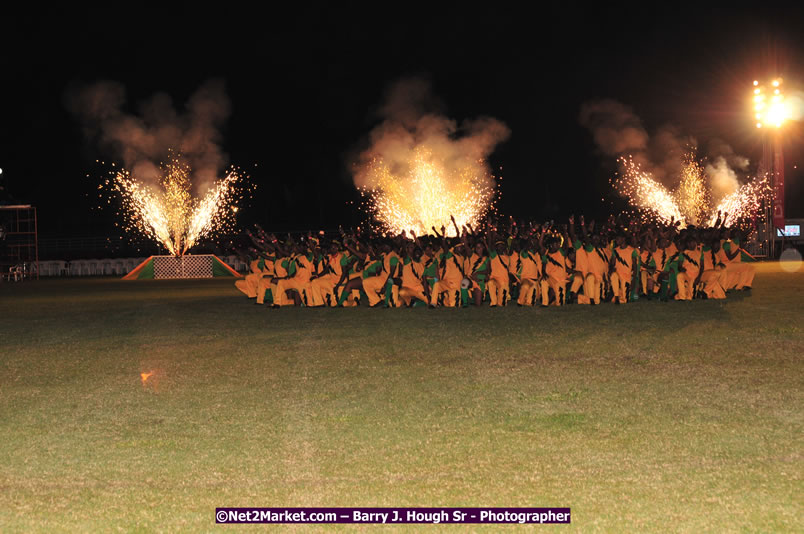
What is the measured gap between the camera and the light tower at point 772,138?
34469mm

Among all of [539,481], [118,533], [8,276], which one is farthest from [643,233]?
[8,276]

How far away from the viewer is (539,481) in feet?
15.1

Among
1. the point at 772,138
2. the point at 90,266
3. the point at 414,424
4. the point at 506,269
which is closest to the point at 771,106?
the point at 772,138

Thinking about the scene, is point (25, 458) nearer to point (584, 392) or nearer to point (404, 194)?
point (584, 392)

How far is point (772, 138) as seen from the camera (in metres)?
37.8

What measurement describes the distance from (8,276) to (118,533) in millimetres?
34961

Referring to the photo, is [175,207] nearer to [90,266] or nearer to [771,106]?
[90,266]

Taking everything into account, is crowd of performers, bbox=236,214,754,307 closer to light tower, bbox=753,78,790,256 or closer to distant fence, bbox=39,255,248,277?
light tower, bbox=753,78,790,256

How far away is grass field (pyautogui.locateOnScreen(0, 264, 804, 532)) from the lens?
14.2 ft

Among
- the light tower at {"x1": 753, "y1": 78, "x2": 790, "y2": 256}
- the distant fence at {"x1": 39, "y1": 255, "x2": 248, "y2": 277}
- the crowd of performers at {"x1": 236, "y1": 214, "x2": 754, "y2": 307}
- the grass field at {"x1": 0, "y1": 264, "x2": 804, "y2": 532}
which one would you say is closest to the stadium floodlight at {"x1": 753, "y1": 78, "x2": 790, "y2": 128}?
the light tower at {"x1": 753, "y1": 78, "x2": 790, "y2": 256}

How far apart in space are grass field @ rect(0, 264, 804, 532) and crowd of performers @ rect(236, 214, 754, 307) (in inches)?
166

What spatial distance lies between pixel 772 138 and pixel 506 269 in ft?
84.8

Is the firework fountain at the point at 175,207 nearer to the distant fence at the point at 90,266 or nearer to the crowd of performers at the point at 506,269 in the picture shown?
the distant fence at the point at 90,266

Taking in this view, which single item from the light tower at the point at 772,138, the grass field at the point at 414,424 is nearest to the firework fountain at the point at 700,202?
the light tower at the point at 772,138
